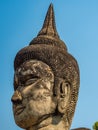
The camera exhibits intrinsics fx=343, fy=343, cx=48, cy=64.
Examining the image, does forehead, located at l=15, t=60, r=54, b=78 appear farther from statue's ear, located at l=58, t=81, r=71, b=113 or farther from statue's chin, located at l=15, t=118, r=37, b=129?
statue's chin, located at l=15, t=118, r=37, b=129

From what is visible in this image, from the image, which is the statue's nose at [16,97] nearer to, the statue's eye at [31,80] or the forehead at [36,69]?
the statue's eye at [31,80]

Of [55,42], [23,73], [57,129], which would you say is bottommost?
[57,129]

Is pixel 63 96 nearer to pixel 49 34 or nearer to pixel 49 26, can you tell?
pixel 49 34

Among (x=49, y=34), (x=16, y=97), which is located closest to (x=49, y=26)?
(x=49, y=34)

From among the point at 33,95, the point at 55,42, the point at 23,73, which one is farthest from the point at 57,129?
the point at 55,42

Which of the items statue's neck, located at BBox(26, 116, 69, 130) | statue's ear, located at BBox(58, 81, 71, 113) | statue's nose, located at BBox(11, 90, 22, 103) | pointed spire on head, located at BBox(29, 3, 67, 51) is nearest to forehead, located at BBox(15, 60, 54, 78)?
statue's ear, located at BBox(58, 81, 71, 113)

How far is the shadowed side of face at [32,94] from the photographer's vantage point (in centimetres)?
792

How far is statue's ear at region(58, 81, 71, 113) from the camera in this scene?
8.18 meters

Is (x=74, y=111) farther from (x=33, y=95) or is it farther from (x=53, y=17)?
(x=53, y=17)

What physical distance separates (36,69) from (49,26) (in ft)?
5.13

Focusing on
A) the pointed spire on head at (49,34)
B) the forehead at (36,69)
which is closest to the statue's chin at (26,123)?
the forehead at (36,69)

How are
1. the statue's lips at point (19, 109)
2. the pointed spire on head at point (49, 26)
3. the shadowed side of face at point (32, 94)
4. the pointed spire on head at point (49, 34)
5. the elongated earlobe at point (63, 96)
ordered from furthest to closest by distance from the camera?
the pointed spire on head at point (49, 26), the pointed spire on head at point (49, 34), the elongated earlobe at point (63, 96), the statue's lips at point (19, 109), the shadowed side of face at point (32, 94)

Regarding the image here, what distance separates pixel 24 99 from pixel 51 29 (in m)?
2.23

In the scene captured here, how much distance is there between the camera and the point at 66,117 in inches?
331
